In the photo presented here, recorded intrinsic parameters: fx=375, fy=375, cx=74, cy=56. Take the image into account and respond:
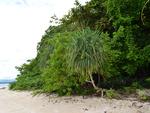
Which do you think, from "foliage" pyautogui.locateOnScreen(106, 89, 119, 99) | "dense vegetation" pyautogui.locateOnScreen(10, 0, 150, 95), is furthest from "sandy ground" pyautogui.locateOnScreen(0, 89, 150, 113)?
"dense vegetation" pyautogui.locateOnScreen(10, 0, 150, 95)

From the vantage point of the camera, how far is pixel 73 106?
11.9 metres

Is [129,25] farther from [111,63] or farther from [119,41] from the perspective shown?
[111,63]

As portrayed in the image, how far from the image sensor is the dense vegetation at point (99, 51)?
545 inches

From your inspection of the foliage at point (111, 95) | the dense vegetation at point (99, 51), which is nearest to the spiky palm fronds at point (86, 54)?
the dense vegetation at point (99, 51)

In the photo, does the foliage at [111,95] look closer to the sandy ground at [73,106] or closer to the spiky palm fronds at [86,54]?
the sandy ground at [73,106]

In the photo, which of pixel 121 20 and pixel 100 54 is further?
pixel 121 20

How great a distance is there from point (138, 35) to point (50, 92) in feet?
14.8

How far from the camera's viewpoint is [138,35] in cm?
1614

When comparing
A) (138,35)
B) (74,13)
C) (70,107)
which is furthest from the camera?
(74,13)

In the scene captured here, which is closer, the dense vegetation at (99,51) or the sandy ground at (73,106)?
the sandy ground at (73,106)

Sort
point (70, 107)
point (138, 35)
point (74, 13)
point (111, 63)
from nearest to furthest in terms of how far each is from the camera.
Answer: point (70, 107) → point (111, 63) → point (138, 35) → point (74, 13)

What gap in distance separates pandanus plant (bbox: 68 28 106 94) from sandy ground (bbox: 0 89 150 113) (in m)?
1.09

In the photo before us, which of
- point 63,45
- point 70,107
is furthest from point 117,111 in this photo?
point 63,45

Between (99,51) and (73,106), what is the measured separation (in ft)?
9.08
